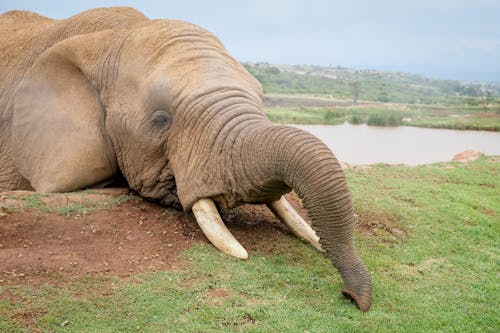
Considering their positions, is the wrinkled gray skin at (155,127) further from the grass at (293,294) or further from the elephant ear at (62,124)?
the grass at (293,294)

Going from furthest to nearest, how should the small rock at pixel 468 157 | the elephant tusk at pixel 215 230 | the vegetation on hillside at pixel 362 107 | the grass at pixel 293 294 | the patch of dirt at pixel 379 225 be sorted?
the vegetation on hillside at pixel 362 107
the small rock at pixel 468 157
the patch of dirt at pixel 379 225
the elephant tusk at pixel 215 230
the grass at pixel 293 294

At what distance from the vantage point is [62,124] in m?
6.59

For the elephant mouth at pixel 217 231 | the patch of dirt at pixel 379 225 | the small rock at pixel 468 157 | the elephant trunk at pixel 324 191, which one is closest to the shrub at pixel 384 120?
the small rock at pixel 468 157

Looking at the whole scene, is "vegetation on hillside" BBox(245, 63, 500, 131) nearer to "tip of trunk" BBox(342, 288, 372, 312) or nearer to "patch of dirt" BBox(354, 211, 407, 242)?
"patch of dirt" BBox(354, 211, 407, 242)

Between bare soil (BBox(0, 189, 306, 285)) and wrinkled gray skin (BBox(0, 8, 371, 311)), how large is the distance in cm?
34

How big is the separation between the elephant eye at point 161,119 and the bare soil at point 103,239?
89 centimetres

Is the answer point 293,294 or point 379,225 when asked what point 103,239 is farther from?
point 379,225

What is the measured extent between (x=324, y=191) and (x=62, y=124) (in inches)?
134

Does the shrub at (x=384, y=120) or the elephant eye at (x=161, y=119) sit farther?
the shrub at (x=384, y=120)

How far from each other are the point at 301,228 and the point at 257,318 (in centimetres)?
185

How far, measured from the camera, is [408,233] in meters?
7.03

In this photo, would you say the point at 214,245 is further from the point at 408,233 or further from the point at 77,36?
the point at 77,36

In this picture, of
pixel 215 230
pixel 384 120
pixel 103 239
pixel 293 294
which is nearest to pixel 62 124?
pixel 103 239

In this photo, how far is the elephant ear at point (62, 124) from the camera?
6.41 meters
